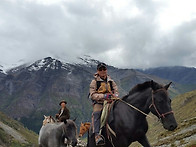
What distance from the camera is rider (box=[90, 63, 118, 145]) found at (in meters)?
9.28

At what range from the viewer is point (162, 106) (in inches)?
316

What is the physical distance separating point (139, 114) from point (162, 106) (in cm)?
108

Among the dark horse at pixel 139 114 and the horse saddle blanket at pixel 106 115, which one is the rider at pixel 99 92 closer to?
A: the horse saddle blanket at pixel 106 115

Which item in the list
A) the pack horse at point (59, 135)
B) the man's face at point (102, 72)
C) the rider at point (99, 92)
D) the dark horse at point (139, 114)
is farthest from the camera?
the pack horse at point (59, 135)

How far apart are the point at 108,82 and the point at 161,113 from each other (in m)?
3.01

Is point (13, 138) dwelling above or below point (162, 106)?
below

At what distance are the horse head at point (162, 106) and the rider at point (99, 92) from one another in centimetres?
209

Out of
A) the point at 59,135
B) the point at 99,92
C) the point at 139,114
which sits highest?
the point at 99,92

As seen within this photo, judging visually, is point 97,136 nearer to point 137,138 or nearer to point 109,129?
point 109,129

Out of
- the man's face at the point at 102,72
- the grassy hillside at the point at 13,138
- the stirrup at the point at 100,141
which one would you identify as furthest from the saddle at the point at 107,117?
the grassy hillside at the point at 13,138

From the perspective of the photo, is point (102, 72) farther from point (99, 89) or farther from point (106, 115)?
point (106, 115)

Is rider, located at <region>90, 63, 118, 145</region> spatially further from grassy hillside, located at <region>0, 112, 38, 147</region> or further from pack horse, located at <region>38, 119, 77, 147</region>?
grassy hillside, located at <region>0, 112, 38, 147</region>

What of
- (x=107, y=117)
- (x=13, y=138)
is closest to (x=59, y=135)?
(x=107, y=117)

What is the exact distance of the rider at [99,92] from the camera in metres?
9.28
